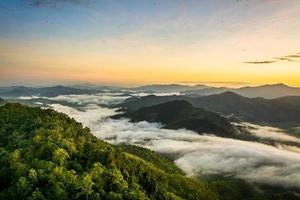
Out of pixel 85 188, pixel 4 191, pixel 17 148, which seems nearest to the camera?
pixel 4 191

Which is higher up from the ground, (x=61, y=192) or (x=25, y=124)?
(x=25, y=124)

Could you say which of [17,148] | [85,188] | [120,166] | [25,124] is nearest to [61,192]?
[85,188]

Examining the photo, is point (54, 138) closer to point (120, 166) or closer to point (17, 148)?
point (17, 148)

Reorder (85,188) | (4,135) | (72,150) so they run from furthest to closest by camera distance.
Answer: (4,135) < (72,150) < (85,188)

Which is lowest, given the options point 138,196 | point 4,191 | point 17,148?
point 138,196

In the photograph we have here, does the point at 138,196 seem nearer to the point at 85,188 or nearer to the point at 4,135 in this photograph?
the point at 85,188

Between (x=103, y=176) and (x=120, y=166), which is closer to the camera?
(x=103, y=176)

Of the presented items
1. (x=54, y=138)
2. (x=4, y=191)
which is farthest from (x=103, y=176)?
(x=4, y=191)
